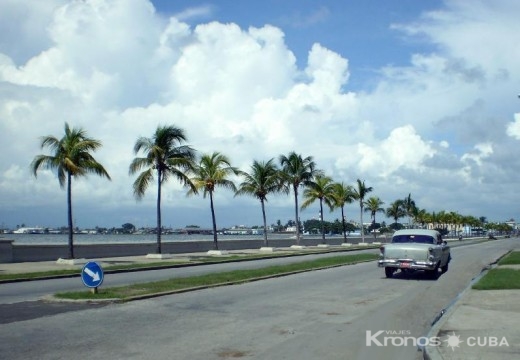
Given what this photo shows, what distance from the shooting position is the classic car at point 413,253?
2214 cm

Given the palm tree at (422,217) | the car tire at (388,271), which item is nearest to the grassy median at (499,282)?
the car tire at (388,271)

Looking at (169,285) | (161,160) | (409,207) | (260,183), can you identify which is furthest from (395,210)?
(169,285)

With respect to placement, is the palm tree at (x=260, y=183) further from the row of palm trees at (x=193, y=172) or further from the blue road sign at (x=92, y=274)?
the blue road sign at (x=92, y=274)

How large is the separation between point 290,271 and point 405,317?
39.3ft

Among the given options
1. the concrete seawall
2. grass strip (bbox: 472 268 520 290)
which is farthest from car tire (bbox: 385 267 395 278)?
the concrete seawall

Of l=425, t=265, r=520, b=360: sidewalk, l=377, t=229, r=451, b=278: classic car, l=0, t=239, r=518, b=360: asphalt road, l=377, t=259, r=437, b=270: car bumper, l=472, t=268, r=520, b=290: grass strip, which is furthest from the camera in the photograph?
l=377, t=229, r=451, b=278: classic car

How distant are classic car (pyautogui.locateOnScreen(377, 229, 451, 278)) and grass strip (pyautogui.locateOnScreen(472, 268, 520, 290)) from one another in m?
2.18

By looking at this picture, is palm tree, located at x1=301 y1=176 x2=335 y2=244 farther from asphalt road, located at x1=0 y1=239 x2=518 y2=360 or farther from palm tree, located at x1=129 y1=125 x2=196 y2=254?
asphalt road, located at x1=0 y1=239 x2=518 y2=360

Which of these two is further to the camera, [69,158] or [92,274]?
[69,158]

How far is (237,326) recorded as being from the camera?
1127 centimetres

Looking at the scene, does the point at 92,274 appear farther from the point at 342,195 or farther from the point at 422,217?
the point at 422,217

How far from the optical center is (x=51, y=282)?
2030cm

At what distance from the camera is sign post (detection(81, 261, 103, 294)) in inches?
575

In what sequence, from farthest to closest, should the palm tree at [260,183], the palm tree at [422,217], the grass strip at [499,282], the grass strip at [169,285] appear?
the palm tree at [422,217] → the palm tree at [260,183] → the grass strip at [499,282] → the grass strip at [169,285]
